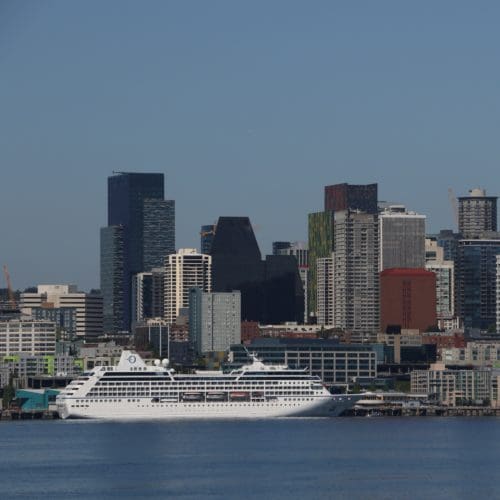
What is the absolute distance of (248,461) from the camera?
361 feet

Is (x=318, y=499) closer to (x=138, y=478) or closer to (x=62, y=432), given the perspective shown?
(x=138, y=478)

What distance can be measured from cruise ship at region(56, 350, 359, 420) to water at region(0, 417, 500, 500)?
27.6 feet

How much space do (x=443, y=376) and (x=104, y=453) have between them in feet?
281

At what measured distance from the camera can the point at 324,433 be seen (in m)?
136

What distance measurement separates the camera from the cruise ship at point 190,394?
15900 cm

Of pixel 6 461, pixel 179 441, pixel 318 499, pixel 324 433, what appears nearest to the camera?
pixel 318 499

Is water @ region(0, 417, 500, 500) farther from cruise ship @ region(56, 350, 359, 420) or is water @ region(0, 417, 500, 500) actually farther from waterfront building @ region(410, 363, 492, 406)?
waterfront building @ region(410, 363, 492, 406)

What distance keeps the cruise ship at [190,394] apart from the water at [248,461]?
8.41 m

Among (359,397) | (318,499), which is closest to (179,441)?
(318,499)

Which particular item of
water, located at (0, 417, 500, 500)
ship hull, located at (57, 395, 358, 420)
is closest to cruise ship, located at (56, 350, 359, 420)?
ship hull, located at (57, 395, 358, 420)

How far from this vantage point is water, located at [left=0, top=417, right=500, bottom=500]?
9594 cm

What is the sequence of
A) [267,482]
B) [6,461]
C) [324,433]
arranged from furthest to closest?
[324,433] → [6,461] → [267,482]

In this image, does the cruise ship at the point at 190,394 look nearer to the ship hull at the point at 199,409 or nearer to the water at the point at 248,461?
the ship hull at the point at 199,409

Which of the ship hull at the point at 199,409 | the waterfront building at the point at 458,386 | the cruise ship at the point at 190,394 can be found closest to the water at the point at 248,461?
the ship hull at the point at 199,409
